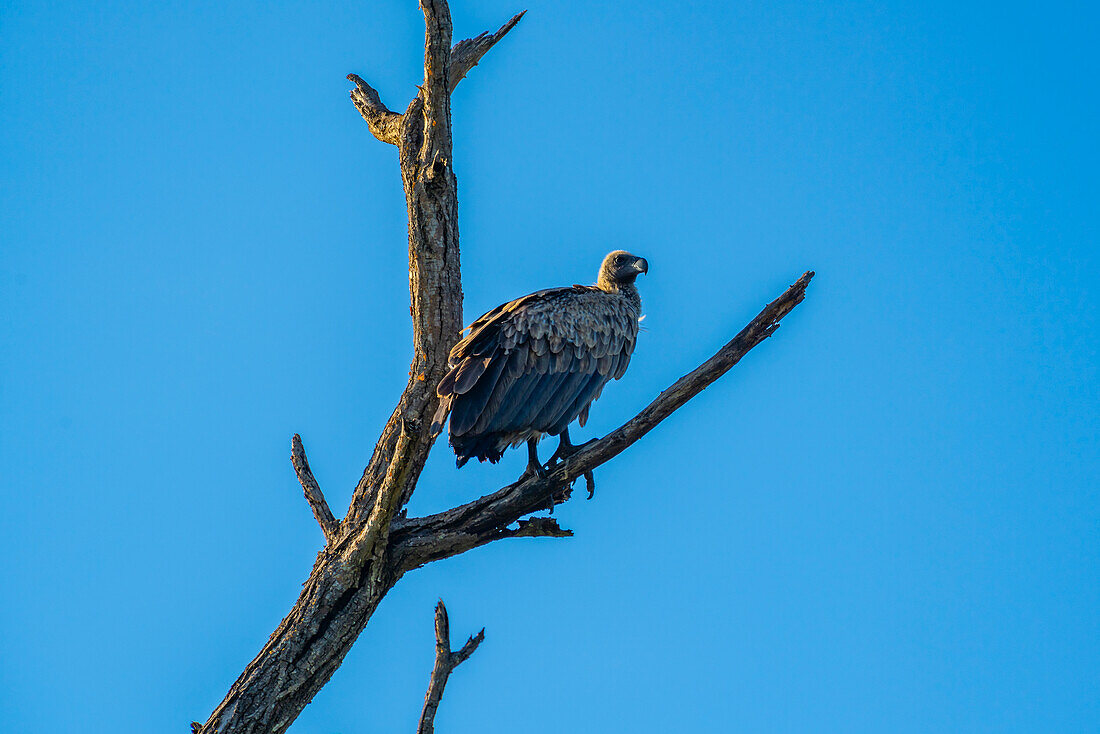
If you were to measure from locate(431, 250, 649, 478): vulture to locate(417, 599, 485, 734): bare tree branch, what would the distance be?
3.54 ft

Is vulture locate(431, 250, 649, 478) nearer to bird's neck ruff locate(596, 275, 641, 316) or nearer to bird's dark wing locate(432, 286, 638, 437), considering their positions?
bird's dark wing locate(432, 286, 638, 437)

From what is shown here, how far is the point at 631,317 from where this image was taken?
7734 millimetres

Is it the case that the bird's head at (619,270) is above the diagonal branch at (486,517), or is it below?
above

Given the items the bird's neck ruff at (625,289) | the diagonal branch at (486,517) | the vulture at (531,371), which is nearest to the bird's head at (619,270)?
the bird's neck ruff at (625,289)

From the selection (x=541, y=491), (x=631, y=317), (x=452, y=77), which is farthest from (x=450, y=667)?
(x=452, y=77)

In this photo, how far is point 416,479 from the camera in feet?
21.6

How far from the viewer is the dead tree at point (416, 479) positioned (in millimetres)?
5602

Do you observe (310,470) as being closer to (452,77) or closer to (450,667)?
(450,667)

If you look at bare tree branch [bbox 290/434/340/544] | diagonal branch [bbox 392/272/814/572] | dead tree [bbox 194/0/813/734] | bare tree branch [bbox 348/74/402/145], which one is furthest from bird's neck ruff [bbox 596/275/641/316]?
bare tree branch [bbox 290/434/340/544]

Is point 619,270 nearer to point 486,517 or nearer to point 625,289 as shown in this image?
point 625,289

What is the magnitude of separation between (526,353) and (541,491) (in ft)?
3.58

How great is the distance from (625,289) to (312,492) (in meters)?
3.13

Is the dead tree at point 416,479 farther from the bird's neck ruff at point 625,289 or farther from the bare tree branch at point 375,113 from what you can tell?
the bird's neck ruff at point 625,289

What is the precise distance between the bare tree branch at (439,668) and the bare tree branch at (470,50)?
334 centimetres
